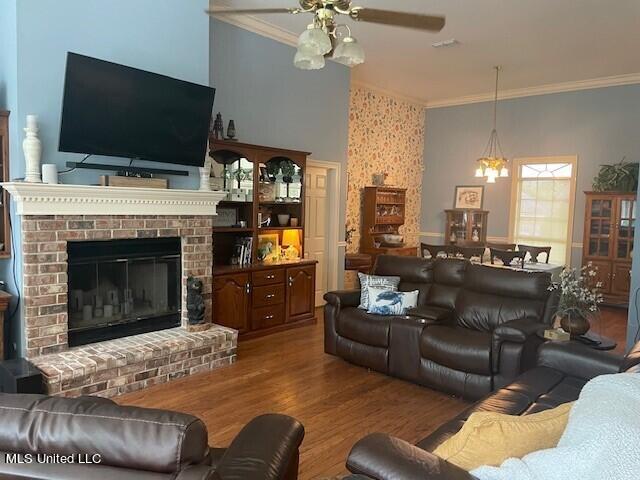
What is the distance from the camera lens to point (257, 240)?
17.9 ft

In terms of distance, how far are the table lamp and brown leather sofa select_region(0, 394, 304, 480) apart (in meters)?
A: 4.72

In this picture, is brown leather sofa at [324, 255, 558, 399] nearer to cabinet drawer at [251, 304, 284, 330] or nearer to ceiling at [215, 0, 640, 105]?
cabinet drawer at [251, 304, 284, 330]

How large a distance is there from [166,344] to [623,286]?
647 centimetres

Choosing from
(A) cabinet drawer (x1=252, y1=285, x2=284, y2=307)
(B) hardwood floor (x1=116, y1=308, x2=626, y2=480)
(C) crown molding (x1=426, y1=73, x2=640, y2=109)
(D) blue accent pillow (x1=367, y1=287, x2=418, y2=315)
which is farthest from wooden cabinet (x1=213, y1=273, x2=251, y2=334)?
(C) crown molding (x1=426, y1=73, x2=640, y2=109)

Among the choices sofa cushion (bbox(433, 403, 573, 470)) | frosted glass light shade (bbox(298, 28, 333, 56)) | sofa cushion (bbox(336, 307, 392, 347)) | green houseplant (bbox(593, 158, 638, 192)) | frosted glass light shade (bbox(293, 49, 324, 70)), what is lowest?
sofa cushion (bbox(336, 307, 392, 347))

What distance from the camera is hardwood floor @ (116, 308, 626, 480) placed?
307cm

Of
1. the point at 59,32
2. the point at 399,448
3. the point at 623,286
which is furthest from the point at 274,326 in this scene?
the point at 623,286

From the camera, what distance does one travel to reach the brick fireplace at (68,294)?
11.4 ft

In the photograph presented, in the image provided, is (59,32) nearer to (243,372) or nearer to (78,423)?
(243,372)

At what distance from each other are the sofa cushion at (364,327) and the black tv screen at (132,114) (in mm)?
2002

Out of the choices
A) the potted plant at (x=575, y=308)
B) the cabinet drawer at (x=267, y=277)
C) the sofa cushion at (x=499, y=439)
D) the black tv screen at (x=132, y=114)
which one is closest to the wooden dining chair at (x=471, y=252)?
the potted plant at (x=575, y=308)

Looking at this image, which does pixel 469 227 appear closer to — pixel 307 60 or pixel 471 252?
pixel 471 252

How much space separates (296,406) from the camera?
3.55 m

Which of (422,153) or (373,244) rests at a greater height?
(422,153)
